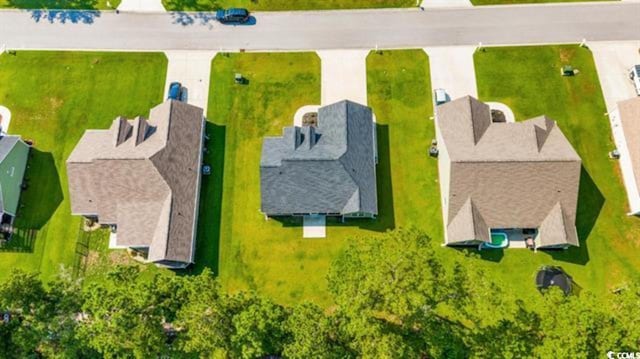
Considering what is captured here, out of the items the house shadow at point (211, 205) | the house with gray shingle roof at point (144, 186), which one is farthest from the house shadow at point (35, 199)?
the house shadow at point (211, 205)

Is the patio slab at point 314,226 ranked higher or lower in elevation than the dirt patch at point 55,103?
lower

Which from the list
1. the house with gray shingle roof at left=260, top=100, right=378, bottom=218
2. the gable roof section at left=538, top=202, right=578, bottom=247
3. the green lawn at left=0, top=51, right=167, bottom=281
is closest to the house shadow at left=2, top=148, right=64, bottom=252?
the green lawn at left=0, top=51, right=167, bottom=281

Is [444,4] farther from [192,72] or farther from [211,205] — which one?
[211,205]

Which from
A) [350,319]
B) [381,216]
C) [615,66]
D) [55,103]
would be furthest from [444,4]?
[55,103]

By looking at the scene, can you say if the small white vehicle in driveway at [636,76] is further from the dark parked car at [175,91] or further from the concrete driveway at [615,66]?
the dark parked car at [175,91]

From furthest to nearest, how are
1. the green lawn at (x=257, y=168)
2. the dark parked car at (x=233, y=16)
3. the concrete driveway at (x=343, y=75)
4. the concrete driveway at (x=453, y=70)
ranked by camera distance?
→ the dark parked car at (x=233, y=16)
the concrete driveway at (x=343, y=75)
the concrete driveway at (x=453, y=70)
the green lawn at (x=257, y=168)

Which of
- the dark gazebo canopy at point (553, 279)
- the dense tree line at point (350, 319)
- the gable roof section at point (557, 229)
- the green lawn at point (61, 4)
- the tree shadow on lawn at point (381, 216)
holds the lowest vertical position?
the dense tree line at point (350, 319)
